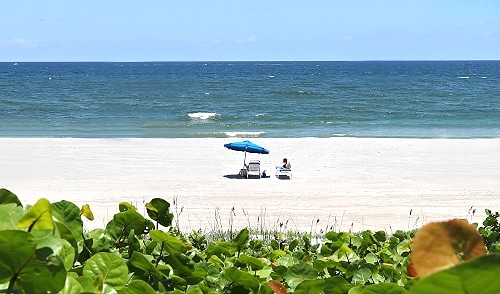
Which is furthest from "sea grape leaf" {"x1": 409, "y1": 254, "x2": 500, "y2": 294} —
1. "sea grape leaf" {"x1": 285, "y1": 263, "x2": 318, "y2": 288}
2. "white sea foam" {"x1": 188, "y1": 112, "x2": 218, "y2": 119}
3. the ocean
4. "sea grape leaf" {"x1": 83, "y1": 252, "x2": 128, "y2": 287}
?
"white sea foam" {"x1": 188, "y1": 112, "x2": 218, "y2": 119}

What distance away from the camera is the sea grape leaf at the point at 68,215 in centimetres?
120

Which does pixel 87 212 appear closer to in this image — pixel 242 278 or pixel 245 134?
pixel 242 278

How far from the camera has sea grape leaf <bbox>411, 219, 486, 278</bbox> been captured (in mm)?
548

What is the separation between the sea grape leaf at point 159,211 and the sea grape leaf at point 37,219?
2.15ft

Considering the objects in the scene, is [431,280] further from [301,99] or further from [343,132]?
[301,99]

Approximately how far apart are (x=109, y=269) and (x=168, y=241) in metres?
0.27

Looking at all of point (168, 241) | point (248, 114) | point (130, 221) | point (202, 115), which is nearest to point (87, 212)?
point (130, 221)

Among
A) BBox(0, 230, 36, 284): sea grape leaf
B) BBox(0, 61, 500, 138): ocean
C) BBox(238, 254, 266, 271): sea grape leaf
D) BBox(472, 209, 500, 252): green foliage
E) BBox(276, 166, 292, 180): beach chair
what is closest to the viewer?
BBox(0, 230, 36, 284): sea grape leaf

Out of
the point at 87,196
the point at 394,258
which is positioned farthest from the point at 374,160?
the point at 394,258

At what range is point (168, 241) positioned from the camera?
4.35ft

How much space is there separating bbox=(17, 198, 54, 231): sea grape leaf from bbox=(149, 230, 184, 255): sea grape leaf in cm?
45

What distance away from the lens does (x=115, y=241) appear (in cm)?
159

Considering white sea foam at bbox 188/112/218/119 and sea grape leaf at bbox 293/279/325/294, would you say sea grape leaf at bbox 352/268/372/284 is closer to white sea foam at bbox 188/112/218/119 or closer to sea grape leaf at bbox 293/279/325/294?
sea grape leaf at bbox 293/279/325/294

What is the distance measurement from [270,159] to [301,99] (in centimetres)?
2998
